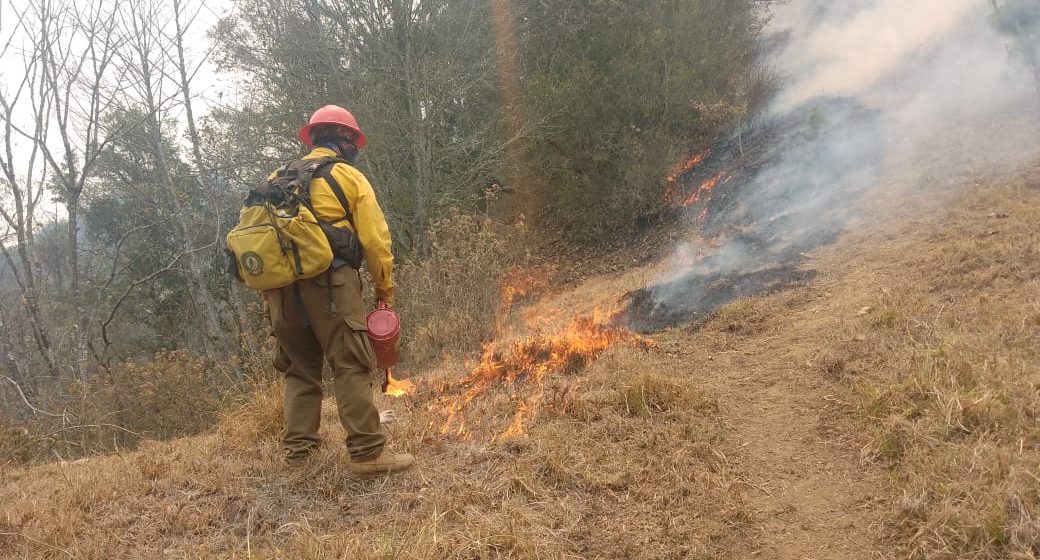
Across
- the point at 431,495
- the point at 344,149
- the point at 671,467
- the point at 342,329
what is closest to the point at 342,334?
the point at 342,329

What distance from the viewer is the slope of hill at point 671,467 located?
2533 mm

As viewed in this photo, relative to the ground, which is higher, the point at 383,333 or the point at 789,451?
the point at 383,333

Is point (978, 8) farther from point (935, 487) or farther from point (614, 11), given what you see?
point (935, 487)

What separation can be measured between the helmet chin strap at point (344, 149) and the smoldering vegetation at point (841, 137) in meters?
3.78

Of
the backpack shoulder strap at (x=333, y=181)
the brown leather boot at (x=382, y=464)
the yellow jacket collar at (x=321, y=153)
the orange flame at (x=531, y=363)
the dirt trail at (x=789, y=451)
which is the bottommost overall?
the dirt trail at (x=789, y=451)

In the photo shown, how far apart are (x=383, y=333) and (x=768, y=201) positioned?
891 cm

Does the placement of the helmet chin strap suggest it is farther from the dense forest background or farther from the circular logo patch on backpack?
the dense forest background

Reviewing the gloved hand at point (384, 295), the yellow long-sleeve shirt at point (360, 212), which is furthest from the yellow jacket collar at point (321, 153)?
the gloved hand at point (384, 295)

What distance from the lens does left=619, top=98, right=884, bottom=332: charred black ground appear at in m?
6.65

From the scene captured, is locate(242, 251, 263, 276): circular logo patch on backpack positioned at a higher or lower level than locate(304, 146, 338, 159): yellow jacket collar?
lower

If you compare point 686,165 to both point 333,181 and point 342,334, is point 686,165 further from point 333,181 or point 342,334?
point 342,334

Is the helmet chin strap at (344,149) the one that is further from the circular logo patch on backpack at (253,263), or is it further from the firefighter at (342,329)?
the circular logo patch on backpack at (253,263)

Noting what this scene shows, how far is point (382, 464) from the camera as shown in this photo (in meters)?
3.21

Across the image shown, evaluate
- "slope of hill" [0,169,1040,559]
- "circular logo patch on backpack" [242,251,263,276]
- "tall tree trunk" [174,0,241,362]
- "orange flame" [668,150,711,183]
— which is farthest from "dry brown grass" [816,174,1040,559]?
"tall tree trunk" [174,0,241,362]
